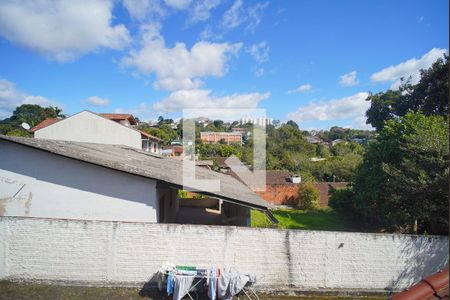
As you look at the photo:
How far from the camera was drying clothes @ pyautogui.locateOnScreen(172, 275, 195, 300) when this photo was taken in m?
6.05

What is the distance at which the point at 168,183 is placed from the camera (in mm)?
7262

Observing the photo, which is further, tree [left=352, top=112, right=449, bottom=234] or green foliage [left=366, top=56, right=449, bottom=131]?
green foliage [left=366, top=56, right=449, bottom=131]

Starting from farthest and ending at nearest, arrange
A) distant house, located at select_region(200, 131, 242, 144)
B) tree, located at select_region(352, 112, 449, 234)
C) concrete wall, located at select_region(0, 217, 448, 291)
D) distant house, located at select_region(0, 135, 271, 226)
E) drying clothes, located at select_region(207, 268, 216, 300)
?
1. distant house, located at select_region(200, 131, 242, 144)
2. tree, located at select_region(352, 112, 449, 234)
3. distant house, located at select_region(0, 135, 271, 226)
4. concrete wall, located at select_region(0, 217, 448, 291)
5. drying clothes, located at select_region(207, 268, 216, 300)

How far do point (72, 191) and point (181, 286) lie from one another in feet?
13.6

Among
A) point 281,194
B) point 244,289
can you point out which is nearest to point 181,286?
point 244,289

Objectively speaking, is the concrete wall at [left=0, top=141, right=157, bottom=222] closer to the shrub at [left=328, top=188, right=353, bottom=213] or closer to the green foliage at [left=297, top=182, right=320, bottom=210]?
the shrub at [left=328, top=188, right=353, bottom=213]

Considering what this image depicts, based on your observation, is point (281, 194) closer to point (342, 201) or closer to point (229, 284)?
point (342, 201)

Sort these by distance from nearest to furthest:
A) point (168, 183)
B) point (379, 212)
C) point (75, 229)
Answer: point (75, 229)
point (168, 183)
point (379, 212)

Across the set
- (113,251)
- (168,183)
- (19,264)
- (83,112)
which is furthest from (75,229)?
(83,112)

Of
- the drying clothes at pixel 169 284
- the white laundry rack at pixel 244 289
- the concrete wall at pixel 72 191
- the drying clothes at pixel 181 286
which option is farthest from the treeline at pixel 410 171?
the concrete wall at pixel 72 191

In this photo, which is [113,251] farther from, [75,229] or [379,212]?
[379,212]

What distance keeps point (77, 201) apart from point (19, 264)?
1.93 metres

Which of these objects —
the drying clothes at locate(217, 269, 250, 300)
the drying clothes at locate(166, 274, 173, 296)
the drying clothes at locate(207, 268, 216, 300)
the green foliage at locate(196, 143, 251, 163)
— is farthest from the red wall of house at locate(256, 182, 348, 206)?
the green foliage at locate(196, 143, 251, 163)

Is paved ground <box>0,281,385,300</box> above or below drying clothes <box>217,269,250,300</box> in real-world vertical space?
below
